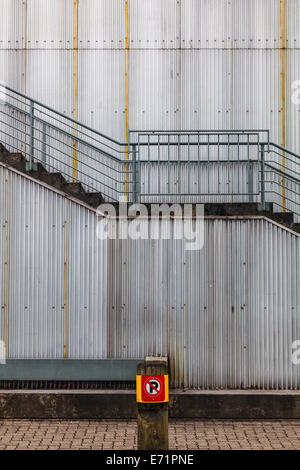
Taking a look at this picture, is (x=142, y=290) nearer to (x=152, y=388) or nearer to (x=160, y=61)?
(x=152, y=388)

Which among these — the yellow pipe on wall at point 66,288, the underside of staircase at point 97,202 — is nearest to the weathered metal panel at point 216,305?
the underside of staircase at point 97,202

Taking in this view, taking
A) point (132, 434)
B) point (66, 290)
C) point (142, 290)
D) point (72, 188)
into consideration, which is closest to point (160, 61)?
point (72, 188)

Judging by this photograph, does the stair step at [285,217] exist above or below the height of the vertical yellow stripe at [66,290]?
above

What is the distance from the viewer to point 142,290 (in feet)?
29.1

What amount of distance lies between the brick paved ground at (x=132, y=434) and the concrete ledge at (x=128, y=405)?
125 millimetres

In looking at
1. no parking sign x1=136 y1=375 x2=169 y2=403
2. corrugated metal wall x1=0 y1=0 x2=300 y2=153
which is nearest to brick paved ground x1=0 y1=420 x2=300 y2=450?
no parking sign x1=136 y1=375 x2=169 y2=403

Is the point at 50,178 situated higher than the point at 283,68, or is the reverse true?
the point at 283,68

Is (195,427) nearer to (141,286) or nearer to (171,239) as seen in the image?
(141,286)

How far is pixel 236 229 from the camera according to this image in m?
8.90

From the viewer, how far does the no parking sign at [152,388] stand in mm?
5891

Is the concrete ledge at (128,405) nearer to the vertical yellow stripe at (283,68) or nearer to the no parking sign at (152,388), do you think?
the no parking sign at (152,388)

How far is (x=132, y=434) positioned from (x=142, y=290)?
88.8 inches

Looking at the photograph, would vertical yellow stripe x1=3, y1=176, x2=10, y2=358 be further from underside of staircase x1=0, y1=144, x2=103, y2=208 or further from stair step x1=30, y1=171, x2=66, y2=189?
stair step x1=30, y1=171, x2=66, y2=189
